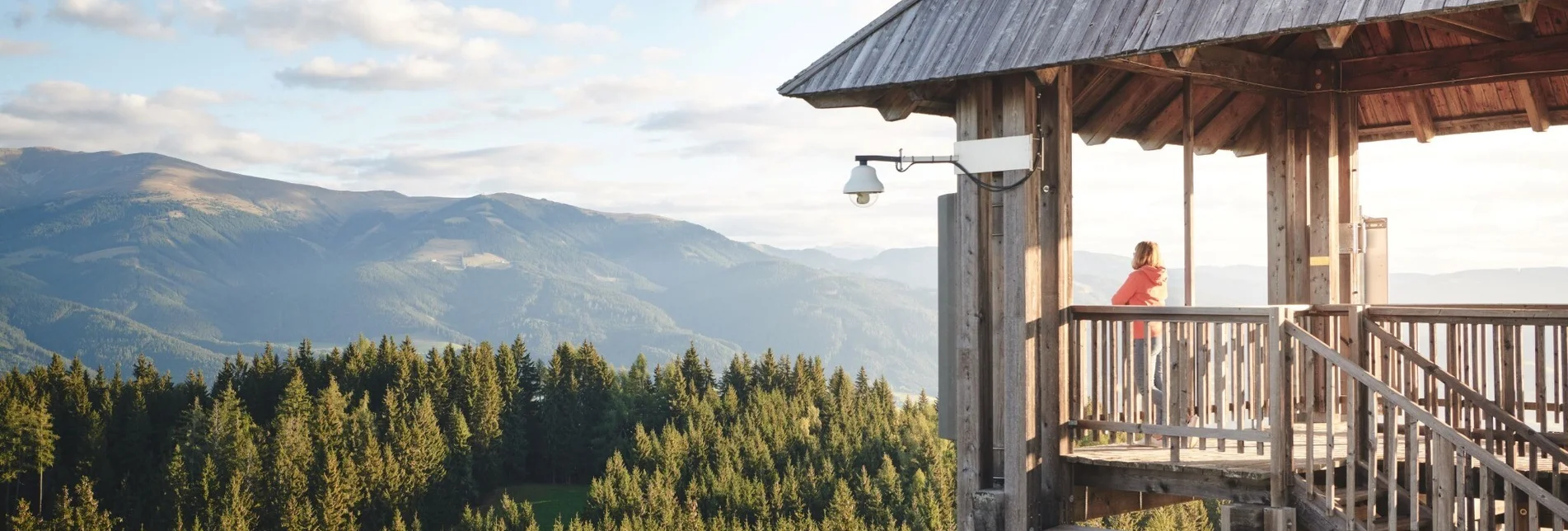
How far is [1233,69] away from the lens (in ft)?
33.2

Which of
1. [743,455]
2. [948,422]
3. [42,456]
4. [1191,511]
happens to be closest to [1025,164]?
[948,422]

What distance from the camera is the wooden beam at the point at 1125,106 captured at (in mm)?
10984

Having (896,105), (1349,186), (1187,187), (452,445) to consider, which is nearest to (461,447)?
(452,445)

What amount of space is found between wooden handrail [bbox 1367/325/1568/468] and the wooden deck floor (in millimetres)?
168

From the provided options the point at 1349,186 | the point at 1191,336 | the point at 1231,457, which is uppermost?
the point at 1349,186

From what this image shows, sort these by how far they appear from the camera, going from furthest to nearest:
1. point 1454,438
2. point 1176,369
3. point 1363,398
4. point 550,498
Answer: point 550,498 → point 1176,369 → point 1363,398 → point 1454,438

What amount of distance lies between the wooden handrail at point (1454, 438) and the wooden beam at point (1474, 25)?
200cm

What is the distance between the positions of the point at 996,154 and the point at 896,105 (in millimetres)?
1028

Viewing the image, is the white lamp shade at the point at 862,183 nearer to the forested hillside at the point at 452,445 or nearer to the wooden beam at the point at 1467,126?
the wooden beam at the point at 1467,126

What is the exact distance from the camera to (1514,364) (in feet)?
27.4

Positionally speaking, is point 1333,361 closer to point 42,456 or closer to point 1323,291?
point 1323,291

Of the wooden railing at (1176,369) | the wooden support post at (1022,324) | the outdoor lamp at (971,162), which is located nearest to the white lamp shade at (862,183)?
the outdoor lamp at (971,162)

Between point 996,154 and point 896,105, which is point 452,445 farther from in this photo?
point 996,154

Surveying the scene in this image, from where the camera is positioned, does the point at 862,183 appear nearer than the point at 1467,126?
Yes
